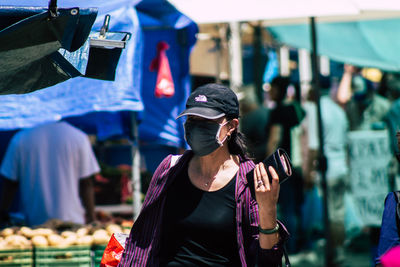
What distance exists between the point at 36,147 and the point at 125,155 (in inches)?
197

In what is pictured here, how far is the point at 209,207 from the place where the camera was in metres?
3.41

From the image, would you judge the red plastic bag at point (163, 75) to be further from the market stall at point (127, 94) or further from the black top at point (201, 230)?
the black top at point (201, 230)

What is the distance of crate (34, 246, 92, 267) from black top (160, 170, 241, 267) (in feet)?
6.49

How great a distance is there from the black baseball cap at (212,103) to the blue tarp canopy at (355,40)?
19.0 ft

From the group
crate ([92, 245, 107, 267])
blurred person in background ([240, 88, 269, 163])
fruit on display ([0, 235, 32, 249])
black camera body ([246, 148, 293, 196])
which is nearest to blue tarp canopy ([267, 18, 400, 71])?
blurred person in background ([240, 88, 269, 163])

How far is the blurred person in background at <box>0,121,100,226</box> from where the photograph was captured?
262 inches

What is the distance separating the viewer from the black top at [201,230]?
11.1 feet

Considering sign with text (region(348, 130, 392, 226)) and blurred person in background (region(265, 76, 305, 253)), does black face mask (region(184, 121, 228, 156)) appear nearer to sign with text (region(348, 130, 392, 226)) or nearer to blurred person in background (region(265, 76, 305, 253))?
blurred person in background (region(265, 76, 305, 253))

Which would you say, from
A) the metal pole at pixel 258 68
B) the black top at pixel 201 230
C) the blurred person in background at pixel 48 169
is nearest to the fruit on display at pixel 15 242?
the blurred person in background at pixel 48 169

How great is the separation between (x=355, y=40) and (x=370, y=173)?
2.53 m

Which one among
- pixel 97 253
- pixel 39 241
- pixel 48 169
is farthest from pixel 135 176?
pixel 48 169

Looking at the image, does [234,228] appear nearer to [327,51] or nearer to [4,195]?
[4,195]

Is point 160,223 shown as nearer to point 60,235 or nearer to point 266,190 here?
point 266,190

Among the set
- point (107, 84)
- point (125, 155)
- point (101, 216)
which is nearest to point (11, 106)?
point (107, 84)
